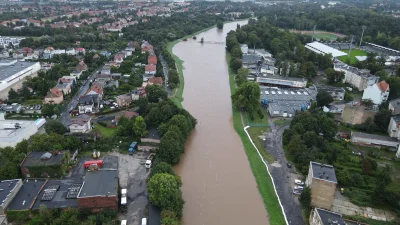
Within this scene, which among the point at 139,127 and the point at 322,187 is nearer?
the point at 322,187

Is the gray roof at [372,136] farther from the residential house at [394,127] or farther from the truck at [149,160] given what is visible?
the truck at [149,160]

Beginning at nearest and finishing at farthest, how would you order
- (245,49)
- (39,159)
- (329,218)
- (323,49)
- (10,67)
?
(329,218), (39,159), (10,67), (323,49), (245,49)

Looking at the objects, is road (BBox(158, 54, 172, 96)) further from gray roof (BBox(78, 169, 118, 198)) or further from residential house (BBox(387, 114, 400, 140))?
residential house (BBox(387, 114, 400, 140))

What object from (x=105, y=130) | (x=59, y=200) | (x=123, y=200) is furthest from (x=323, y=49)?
(x=59, y=200)

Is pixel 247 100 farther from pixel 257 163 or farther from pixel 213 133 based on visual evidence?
pixel 257 163

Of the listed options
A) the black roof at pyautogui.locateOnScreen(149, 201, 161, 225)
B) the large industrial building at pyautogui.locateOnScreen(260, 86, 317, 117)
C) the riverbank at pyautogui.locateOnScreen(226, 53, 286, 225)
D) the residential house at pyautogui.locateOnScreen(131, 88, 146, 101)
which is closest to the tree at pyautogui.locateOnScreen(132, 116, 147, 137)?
the black roof at pyautogui.locateOnScreen(149, 201, 161, 225)

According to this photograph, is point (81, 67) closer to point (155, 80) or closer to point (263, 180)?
point (155, 80)

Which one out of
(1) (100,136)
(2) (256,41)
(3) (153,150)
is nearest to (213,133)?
(3) (153,150)
